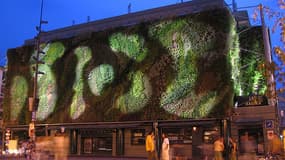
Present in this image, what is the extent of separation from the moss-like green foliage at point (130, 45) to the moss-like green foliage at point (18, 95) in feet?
37.6

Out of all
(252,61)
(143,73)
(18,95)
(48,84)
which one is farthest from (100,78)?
(252,61)

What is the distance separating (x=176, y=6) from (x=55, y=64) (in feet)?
41.4

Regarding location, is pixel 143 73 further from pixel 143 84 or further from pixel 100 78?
pixel 100 78

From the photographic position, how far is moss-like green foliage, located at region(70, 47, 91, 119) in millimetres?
33750

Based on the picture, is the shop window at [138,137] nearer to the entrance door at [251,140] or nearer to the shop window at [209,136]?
Answer: the shop window at [209,136]

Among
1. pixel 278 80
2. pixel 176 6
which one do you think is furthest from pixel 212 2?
pixel 278 80

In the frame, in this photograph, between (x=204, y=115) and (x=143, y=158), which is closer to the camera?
(x=204, y=115)

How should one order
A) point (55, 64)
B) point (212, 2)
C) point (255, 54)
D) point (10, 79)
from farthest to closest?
point (10, 79), point (55, 64), point (212, 2), point (255, 54)

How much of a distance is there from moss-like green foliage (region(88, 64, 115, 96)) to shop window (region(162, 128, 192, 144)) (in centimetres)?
650

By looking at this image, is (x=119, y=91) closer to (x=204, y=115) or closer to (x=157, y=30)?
(x=157, y=30)

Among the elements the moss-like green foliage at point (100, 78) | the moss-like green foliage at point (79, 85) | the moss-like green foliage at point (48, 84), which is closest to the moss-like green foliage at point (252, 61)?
the moss-like green foliage at point (100, 78)

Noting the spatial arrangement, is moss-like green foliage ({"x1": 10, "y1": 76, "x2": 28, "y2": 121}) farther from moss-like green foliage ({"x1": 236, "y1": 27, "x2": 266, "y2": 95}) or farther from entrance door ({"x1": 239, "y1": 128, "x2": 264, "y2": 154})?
entrance door ({"x1": 239, "y1": 128, "x2": 264, "y2": 154})

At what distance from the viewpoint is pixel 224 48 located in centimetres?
2764

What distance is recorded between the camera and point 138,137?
31906mm
